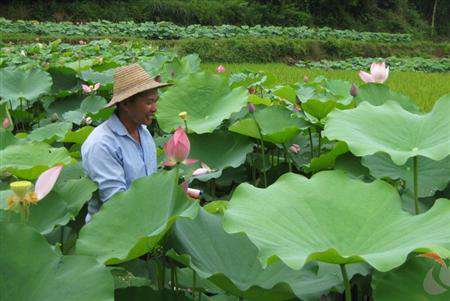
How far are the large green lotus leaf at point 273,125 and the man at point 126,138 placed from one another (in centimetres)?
32

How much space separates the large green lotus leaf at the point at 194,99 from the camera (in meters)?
2.13

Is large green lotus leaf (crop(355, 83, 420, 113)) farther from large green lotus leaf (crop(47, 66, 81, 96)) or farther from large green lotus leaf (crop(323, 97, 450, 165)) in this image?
large green lotus leaf (crop(47, 66, 81, 96))

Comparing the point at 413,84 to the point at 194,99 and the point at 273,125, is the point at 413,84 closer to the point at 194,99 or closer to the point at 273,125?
the point at 194,99

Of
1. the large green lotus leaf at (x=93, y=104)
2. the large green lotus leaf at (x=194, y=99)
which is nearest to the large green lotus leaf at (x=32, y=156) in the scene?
the large green lotus leaf at (x=194, y=99)

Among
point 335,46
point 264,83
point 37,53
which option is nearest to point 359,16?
point 335,46

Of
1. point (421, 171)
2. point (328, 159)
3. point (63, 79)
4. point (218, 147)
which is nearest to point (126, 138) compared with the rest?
point (218, 147)

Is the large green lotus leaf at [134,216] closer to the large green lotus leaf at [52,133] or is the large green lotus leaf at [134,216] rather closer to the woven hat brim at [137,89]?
the woven hat brim at [137,89]

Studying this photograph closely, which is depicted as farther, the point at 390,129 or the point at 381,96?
the point at 381,96

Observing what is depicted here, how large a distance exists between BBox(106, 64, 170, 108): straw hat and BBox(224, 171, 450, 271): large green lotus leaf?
102 cm

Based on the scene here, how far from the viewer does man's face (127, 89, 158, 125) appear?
1981mm

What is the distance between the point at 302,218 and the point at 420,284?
0.19 meters

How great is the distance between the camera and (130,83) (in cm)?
199

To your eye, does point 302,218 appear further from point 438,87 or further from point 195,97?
point 438,87

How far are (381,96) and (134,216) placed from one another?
912 mm
